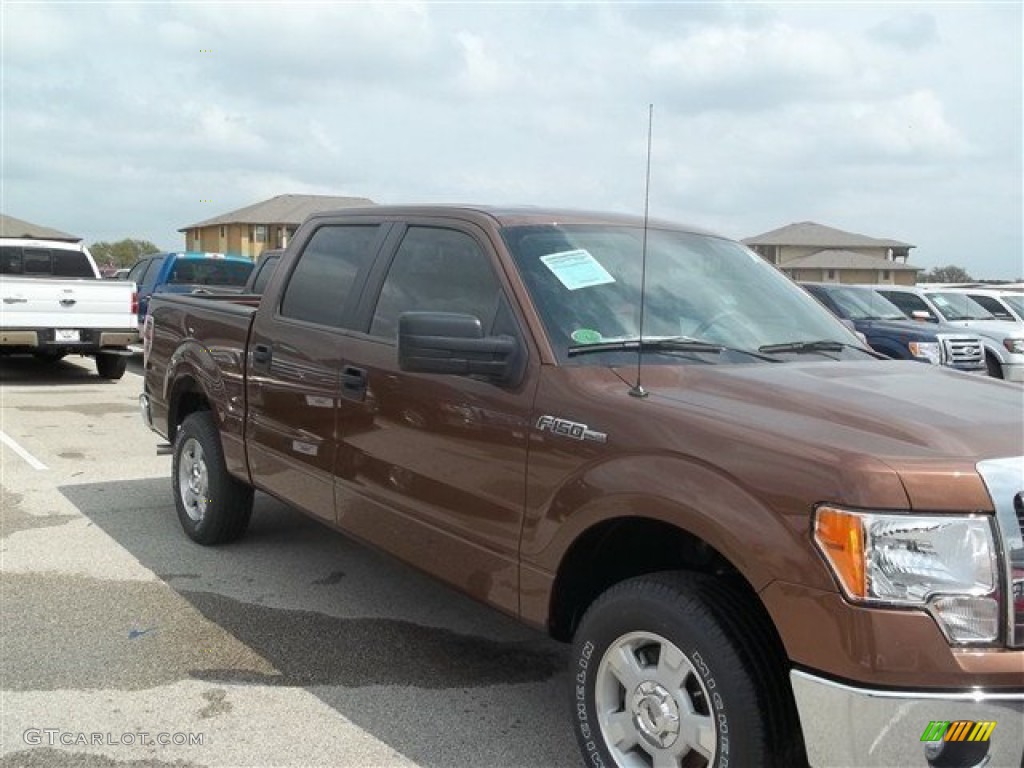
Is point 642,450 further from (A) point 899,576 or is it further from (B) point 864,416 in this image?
(A) point 899,576

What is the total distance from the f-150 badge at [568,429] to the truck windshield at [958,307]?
1570 centimetres

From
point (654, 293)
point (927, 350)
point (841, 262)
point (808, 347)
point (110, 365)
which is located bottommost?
point (110, 365)

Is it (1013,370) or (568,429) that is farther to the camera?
(1013,370)

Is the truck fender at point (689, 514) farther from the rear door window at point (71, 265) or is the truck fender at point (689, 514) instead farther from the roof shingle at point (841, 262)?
the roof shingle at point (841, 262)

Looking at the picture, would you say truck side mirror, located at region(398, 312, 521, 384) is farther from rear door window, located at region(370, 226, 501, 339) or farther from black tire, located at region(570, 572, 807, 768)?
black tire, located at region(570, 572, 807, 768)

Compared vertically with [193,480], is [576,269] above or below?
above

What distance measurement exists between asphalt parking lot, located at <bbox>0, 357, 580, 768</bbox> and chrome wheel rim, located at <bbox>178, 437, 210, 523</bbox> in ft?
0.75

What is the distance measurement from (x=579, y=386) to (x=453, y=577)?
984 millimetres

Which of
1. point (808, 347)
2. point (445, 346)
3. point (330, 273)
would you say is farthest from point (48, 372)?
point (808, 347)

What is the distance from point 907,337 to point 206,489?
10.2 meters

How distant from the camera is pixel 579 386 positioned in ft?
10.4

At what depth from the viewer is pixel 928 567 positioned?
2.34 meters

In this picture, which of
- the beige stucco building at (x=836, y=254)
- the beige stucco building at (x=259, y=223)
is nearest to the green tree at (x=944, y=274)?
the beige stucco building at (x=836, y=254)

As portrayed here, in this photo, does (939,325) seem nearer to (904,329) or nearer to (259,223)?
(904,329)
